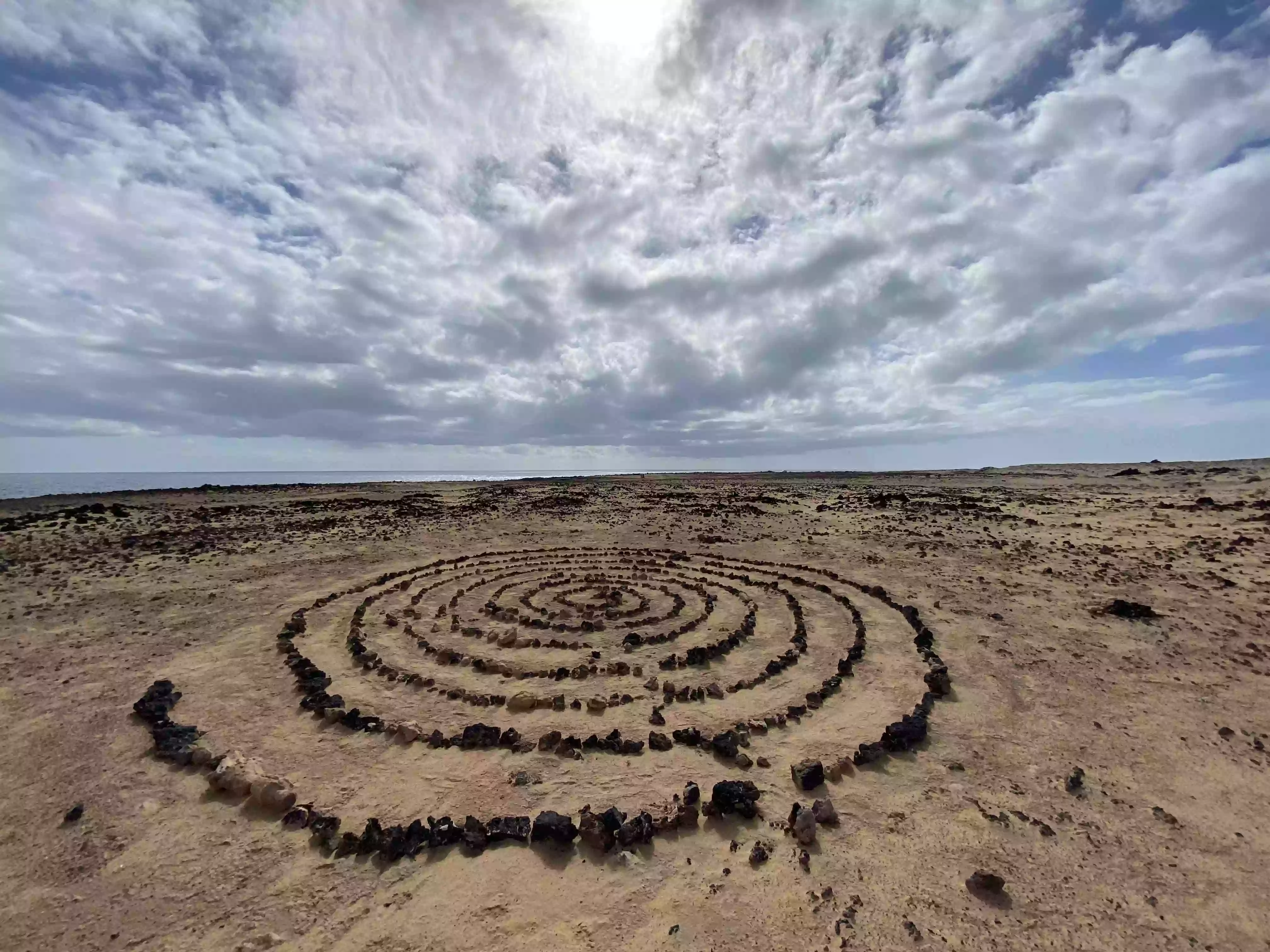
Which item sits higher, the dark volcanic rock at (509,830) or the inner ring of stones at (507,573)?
the inner ring of stones at (507,573)

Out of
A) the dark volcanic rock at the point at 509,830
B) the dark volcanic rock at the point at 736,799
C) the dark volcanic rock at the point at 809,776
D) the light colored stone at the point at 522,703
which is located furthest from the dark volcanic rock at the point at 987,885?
the light colored stone at the point at 522,703

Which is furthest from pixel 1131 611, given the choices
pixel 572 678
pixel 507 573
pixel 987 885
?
pixel 507 573

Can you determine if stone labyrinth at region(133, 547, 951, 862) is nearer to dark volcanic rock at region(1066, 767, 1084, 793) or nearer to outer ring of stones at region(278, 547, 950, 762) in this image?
outer ring of stones at region(278, 547, 950, 762)

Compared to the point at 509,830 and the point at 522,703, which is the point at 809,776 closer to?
the point at 509,830

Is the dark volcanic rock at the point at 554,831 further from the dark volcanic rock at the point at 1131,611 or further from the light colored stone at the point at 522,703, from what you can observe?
the dark volcanic rock at the point at 1131,611

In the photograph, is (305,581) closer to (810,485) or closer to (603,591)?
(603,591)

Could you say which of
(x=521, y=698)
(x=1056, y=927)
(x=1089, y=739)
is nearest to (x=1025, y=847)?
(x=1056, y=927)

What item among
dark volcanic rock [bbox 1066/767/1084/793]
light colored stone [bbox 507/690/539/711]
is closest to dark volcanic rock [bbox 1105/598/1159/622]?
dark volcanic rock [bbox 1066/767/1084/793]
